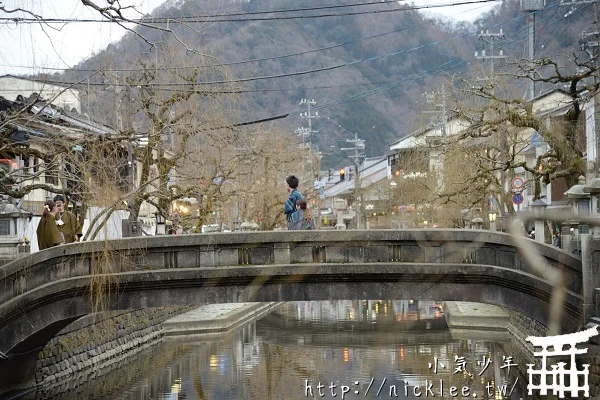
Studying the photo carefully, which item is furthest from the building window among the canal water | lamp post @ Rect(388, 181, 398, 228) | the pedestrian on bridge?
lamp post @ Rect(388, 181, 398, 228)

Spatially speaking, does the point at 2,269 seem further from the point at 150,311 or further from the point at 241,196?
the point at 241,196

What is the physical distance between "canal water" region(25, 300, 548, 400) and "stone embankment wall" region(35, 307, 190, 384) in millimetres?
494

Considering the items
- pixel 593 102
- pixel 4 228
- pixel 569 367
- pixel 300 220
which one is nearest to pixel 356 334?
pixel 593 102

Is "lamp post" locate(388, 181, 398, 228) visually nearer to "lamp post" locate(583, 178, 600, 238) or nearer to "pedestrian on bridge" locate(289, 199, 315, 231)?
"pedestrian on bridge" locate(289, 199, 315, 231)

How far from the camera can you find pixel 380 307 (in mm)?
47500

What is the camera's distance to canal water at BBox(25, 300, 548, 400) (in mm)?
22047

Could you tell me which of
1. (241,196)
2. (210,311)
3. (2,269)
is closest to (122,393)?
(2,269)

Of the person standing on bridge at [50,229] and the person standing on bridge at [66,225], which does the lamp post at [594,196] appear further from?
the person standing on bridge at [66,225]

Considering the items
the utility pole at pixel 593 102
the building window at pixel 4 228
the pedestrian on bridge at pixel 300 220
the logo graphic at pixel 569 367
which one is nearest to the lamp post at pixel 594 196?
the logo graphic at pixel 569 367

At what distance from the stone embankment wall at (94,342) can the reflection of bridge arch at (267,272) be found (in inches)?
178

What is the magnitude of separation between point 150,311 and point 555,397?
58.7 ft

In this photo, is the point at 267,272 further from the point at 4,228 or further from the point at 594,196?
the point at 4,228

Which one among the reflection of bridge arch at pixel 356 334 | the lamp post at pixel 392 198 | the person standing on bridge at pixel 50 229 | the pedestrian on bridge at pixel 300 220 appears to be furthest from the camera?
the lamp post at pixel 392 198

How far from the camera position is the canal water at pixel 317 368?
2205 centimetres
